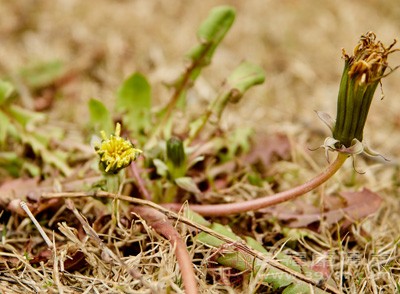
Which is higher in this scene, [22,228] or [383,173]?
[383,173]

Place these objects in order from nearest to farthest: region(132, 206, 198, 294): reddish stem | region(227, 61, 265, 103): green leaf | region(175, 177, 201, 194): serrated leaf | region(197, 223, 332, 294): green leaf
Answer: region(132, 206, 198, 294): reddish stem
region(197, 223, 332, 294): green leaf
region(175, 177, 201, 194): serrated leaf
region(227, 61, 265, 103): green leaf

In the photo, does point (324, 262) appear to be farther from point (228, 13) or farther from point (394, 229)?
→ point (228, 13)

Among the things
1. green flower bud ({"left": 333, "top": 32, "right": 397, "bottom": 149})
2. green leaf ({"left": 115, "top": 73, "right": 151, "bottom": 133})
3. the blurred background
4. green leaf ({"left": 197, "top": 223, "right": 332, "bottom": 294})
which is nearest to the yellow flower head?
green leaf ({"left": 197, "top": 223, "right": 332, "bottom": 294})

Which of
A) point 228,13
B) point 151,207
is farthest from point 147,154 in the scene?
point 228,13

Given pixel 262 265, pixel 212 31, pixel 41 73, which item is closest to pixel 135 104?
pixel 212 31

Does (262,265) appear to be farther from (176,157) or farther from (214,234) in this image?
(176,157)

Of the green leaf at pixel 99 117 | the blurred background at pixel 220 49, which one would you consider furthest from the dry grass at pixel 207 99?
the green leaf at pixel 99 117

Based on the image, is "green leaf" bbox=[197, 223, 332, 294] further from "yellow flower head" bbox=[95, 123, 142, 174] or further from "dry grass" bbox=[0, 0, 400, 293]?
"yellow flower head" bbox=[95, 123, 142, 174]
